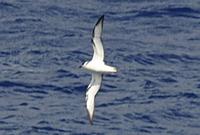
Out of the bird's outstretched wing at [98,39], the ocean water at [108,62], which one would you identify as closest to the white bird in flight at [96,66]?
the bird's outstretched wing at [98,39]

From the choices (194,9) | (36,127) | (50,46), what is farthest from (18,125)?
(194,9)

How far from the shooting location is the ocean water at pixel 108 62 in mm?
31219

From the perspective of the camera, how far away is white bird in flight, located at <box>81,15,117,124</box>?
87.6ft

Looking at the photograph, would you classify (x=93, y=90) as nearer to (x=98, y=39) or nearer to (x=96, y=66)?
(x=96, y=66)

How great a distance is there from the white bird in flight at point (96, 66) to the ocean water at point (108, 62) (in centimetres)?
288

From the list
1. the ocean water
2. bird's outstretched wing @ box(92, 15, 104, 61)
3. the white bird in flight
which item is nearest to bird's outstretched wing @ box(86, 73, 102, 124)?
Result: the white bird in flight

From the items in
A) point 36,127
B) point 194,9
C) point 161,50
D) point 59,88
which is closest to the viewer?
point 36,127

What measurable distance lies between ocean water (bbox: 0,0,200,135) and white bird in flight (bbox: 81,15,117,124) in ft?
9.44

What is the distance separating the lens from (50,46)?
35.6 meters

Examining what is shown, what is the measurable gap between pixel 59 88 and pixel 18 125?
263 cm

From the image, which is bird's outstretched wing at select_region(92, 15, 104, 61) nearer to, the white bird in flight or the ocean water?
the white bird in flight

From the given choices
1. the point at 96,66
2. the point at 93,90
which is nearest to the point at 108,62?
the point at 93,90

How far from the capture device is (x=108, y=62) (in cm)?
3456

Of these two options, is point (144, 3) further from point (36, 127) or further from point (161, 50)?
point (36, 127)
